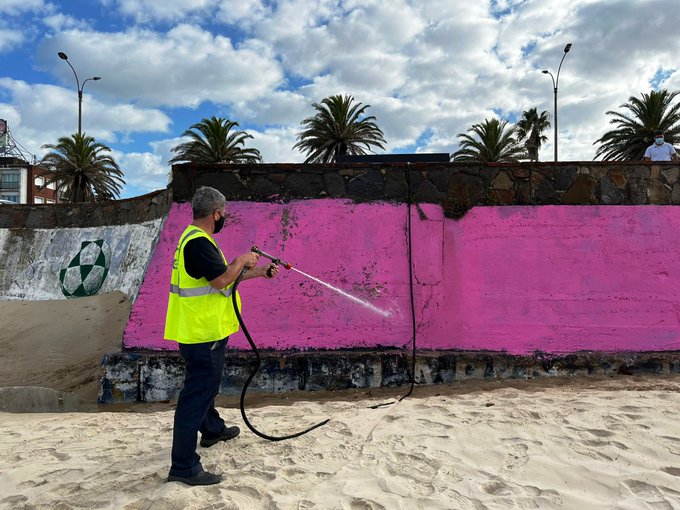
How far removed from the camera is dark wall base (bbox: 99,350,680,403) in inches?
199

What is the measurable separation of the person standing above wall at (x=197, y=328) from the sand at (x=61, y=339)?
355 cm

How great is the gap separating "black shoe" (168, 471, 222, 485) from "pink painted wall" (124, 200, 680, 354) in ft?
8.05

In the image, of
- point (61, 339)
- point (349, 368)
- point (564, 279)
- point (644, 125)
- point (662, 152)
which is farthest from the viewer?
point (644, 125)

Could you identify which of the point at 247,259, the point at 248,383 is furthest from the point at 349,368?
the point at 247,259

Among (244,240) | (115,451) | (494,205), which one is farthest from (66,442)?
(494,205)

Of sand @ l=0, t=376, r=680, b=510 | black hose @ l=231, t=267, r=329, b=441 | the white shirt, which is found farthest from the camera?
the white shirt

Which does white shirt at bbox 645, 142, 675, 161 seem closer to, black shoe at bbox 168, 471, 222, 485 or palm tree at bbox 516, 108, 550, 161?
black shoe at bbox 168, 471, 222, 485

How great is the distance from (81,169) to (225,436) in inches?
1247

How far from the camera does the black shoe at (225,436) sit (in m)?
3.35

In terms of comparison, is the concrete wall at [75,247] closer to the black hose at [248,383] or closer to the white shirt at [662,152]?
the black hose at [248,383]

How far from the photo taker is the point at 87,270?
29.7 feet

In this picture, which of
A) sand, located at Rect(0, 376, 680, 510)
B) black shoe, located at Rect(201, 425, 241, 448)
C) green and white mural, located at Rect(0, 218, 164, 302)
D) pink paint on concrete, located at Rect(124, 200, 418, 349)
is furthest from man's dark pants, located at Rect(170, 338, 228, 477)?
green and white mural, located at Rect(0, 218, 164, 302)

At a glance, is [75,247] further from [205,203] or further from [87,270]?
[205,203]

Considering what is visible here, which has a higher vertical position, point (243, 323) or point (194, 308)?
point (194, 308)
